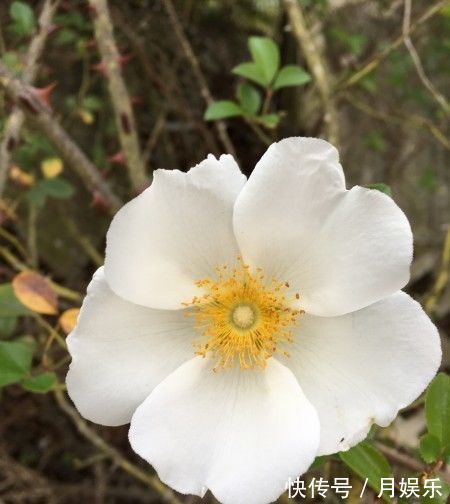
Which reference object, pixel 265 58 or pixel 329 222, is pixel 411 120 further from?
pixel 329 222

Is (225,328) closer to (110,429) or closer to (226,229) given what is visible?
(226,229)

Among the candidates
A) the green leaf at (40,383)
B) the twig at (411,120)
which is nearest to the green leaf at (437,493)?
the green leaf at (40,383)

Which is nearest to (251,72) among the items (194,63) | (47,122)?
(194,63)

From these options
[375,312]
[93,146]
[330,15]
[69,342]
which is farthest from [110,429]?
[330,15]

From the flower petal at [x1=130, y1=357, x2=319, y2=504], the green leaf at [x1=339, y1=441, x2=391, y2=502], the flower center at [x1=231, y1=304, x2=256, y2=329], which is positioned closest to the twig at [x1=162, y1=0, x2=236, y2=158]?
the flower center at [x1=231, y1=304, x2=256, y2=329]

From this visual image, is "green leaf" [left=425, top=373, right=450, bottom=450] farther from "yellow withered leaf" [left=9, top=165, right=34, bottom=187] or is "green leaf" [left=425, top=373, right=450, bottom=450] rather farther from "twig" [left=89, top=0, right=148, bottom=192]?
"yellow withered leaf" [left=9, top=165, right=34, bottom=187]

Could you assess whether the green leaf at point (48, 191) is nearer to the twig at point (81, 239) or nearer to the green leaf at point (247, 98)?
the twig at point (81, 239)
